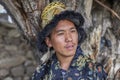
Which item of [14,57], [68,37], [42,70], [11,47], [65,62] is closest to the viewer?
[68,37]

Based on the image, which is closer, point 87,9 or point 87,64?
point 87,64

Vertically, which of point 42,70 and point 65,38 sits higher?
point 65,38

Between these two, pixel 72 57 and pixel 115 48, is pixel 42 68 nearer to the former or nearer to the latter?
pixel 72 57

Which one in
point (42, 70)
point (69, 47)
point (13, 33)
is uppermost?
point (69, 47)

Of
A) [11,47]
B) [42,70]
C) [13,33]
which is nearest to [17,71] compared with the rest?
[11,47]

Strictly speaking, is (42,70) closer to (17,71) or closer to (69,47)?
(69,47)

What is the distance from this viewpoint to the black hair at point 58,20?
1.83 m

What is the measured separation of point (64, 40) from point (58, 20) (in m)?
0.10

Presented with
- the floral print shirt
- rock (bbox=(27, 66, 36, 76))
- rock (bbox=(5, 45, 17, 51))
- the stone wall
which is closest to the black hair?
the floral print shirt

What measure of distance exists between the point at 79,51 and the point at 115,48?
454mm

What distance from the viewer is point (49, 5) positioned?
6.31 feet

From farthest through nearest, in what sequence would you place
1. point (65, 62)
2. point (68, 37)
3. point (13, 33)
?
point (13, 33) < point (65, 62) < point (68, 37)

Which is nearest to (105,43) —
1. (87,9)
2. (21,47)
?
(87,9)

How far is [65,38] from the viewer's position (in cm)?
182
